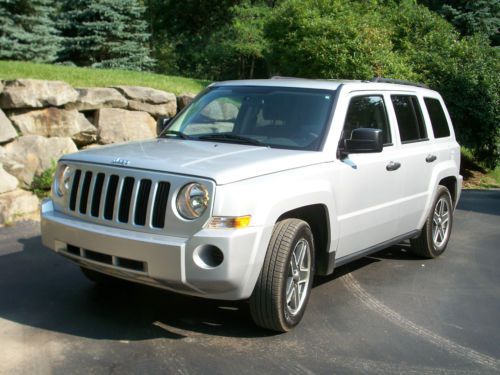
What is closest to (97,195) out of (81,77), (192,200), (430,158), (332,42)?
(192,200)

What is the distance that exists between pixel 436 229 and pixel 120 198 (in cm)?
415

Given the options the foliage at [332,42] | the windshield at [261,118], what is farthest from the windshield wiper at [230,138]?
the foliage at [332,42]

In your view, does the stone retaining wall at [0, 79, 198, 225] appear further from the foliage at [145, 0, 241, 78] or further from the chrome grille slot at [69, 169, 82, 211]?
the foliage at [145, 0, 241, 78]

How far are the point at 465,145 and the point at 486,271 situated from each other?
29.9 feet

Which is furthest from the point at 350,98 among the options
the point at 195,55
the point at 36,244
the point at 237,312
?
the point at 195,55

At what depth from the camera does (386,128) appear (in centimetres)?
625

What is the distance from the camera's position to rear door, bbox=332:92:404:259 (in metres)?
5.41

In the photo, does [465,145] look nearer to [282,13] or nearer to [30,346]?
[282,13]

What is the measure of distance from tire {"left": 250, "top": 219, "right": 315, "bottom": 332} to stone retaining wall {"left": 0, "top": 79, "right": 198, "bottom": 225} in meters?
4.65

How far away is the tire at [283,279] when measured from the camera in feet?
14.9

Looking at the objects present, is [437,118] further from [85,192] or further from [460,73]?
[460,73]

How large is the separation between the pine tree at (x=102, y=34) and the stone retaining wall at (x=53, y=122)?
10.4 metres

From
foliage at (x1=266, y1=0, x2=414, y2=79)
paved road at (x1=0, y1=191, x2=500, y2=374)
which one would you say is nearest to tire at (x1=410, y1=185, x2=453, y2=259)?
paved road at (x1=0, y1=191, x2=500, y2=374)

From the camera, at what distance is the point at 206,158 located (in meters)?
4.67
